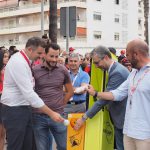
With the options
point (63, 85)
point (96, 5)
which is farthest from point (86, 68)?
point (96, 5)

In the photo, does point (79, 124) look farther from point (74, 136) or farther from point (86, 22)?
point (86, 22)

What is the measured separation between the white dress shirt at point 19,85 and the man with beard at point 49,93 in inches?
16.7

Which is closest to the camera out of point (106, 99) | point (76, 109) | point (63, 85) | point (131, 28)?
point (106, 99)

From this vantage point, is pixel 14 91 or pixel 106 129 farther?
pixel 106 129

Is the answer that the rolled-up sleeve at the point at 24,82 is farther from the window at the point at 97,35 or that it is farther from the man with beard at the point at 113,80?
the window at the point at 97,35

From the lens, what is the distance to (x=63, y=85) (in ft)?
20.3

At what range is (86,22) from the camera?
177 feet

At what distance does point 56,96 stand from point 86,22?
48658mm

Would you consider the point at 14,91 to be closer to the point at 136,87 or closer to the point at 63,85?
the point at 63,85

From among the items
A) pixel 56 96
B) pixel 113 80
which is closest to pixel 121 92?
pixel 113 80

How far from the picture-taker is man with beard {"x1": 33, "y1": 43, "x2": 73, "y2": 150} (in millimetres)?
5859

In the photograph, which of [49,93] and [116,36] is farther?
[116,36]

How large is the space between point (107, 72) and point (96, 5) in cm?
5082

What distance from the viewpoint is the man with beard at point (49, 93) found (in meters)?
5.86
